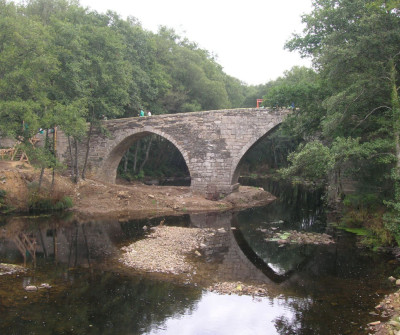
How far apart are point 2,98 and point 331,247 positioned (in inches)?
555

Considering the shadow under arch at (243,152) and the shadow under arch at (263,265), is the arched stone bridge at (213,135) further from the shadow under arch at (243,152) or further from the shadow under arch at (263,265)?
the shadow under arch at (263,265)

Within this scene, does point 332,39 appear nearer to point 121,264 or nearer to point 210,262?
point 210,262

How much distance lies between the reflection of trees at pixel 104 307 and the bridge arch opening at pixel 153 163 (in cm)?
1841

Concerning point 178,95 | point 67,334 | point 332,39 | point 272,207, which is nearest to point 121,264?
point 67,334

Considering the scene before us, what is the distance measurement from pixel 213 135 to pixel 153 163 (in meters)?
14.0

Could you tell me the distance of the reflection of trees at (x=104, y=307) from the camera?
6.53 meters

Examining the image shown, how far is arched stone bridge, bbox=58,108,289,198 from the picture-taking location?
19.1m

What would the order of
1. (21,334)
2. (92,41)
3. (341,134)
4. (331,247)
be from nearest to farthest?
1. (21,334)
2. (331,247)
3. (341,134)
4. (92,41)

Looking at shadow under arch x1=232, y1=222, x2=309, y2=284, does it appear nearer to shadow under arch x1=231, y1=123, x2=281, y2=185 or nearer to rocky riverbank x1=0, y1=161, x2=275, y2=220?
rocky riverbank x1=0, y1=161, x2=275, y2=220

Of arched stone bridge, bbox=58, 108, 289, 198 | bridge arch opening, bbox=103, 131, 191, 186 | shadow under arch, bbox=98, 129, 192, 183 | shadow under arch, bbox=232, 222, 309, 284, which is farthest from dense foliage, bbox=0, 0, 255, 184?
shadow under arch, bbox=232, 222, 309, 284

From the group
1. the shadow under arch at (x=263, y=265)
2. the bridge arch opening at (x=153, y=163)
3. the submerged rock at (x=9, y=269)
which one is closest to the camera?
the submerged rock at (x=9, y=269)

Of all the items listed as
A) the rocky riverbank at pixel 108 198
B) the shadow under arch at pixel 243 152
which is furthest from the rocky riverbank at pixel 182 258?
the shadow under arch at pixel 243 152

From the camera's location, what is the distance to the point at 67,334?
6305mm

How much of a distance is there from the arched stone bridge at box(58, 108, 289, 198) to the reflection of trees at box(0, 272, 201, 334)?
11.6 meters
